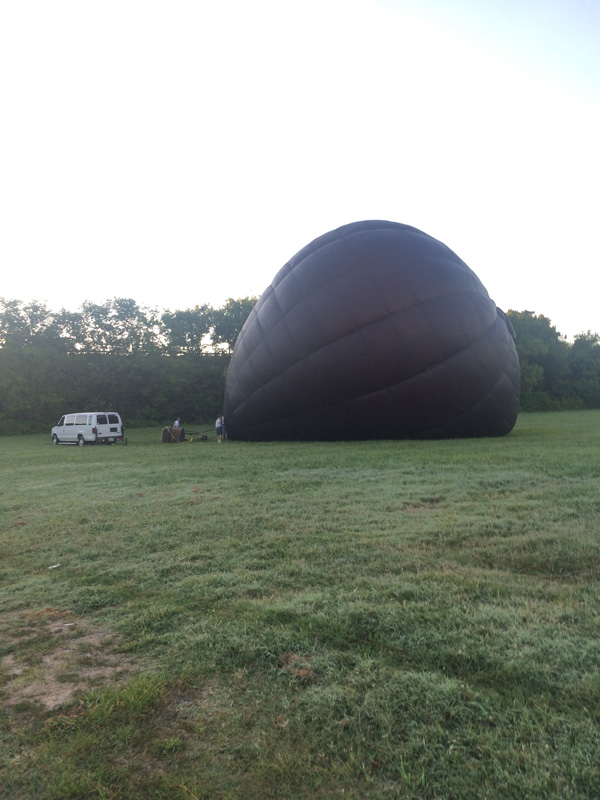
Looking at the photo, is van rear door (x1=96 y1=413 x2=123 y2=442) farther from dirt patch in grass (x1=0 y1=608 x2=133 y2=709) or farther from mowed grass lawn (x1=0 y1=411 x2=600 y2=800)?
dirt patch in grass (x1=0 y1=608 x2=133 y2=709)

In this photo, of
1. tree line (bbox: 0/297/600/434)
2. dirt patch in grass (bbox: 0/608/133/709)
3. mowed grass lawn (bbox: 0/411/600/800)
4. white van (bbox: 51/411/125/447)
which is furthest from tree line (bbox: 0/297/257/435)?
dirt patch in grass (bbox: 0/608/133/709)

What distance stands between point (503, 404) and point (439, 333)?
322 centimetres

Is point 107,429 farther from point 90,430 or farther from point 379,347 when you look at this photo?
point 379,347

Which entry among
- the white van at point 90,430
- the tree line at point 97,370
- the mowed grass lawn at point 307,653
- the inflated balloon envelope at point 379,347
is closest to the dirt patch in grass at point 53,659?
the mowed grass lawn at point 307,653

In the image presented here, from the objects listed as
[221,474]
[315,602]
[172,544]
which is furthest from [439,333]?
[315,602]

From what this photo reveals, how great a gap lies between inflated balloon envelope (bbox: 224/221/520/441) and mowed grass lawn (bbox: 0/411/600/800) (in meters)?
8.11

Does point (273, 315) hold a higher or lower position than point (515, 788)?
higher

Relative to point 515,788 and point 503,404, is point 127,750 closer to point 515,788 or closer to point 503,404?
point 515,788

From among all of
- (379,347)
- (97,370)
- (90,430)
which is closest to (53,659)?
(379,347)

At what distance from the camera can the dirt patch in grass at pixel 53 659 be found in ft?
8.97

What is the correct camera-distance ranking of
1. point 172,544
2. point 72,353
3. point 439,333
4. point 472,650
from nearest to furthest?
point 472,650, point 172,544, point 439,333, point 72,353

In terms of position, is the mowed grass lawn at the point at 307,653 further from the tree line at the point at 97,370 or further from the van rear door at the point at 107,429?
the tree line at the point at 97,370

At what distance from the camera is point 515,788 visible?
193 cm

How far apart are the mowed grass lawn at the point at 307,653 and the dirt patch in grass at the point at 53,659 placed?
0.04 feet
